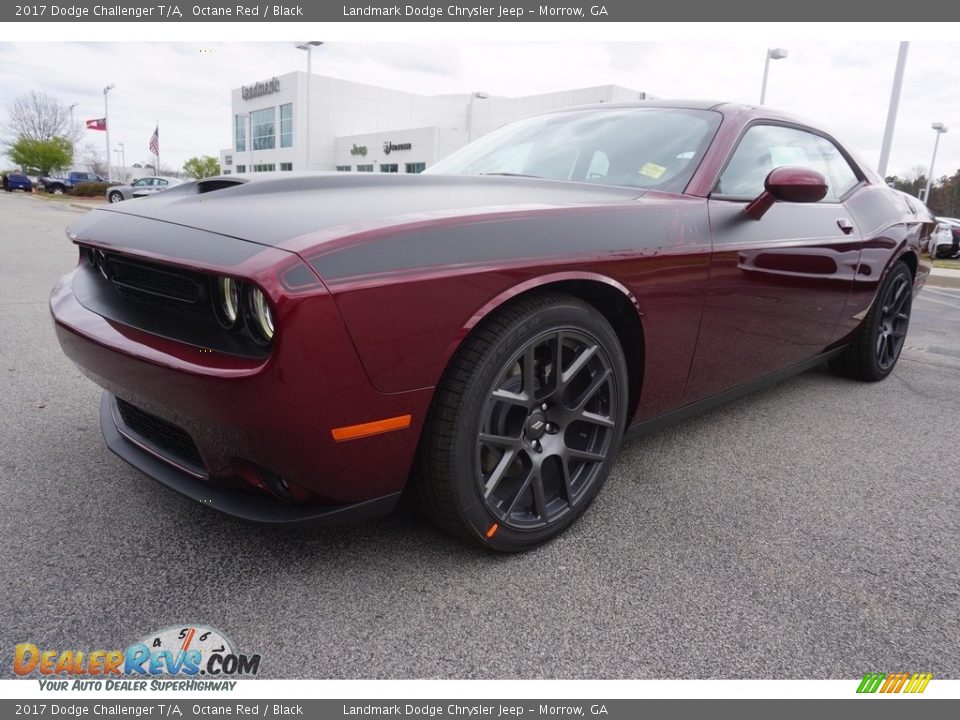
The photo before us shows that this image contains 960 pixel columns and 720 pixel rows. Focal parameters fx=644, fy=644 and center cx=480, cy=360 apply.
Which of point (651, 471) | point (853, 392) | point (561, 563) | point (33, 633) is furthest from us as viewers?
point (853, 392)

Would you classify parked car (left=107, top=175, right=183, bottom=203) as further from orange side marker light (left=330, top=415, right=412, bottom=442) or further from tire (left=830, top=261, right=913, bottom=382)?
orange side marker light (left=330, top=415, right=412, bottom=442)

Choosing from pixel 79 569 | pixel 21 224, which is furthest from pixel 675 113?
pixel 21 224

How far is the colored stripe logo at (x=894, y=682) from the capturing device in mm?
1434

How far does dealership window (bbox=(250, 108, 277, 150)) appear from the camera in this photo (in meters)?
51.4

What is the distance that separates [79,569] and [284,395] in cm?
88

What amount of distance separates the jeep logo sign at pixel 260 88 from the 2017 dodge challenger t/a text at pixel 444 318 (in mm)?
54075

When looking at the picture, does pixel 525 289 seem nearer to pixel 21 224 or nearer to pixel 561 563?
pixel 561 563

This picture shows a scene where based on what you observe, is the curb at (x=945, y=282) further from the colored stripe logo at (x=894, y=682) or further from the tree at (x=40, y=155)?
the tree at (x=40, y=155)

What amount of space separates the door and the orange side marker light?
1.21 meters

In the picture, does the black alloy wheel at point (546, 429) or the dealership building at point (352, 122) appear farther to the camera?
the dealership building at point (352, 122)

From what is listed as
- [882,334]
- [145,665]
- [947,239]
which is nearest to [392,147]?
[947,239]

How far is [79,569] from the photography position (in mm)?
1701

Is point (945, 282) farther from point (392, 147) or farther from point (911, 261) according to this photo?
point (392, 147)

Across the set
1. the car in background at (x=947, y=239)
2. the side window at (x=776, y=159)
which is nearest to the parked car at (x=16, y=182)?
the car in background at (x=947, y=239)
